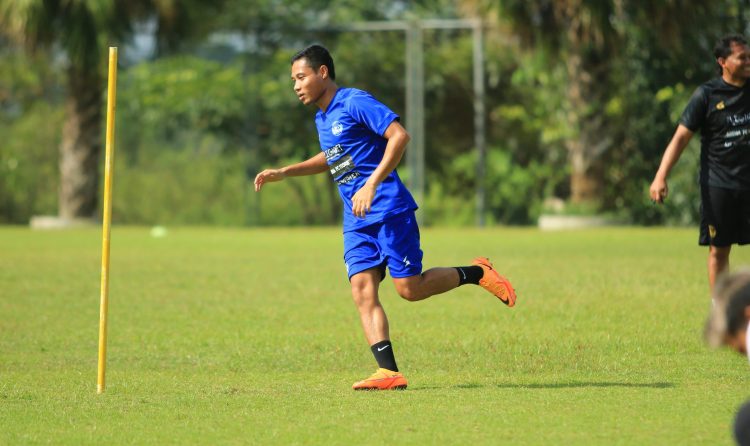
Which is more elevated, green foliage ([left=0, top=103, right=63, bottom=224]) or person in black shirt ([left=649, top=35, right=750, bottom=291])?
green foliage ([left=0, top=103, right=63, bottom=224])

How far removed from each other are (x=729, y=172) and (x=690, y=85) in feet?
69.1

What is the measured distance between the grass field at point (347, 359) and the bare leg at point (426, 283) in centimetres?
54

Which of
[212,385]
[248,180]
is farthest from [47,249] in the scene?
[212,385]

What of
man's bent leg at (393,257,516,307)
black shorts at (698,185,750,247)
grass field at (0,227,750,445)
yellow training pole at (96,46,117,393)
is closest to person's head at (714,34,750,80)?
black shorts at (698,185,750,247)

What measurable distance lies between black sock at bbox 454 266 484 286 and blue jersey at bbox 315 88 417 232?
559 millimetres

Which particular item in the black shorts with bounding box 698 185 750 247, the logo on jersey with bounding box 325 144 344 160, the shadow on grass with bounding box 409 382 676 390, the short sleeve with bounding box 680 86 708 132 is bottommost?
the shadow on grass with bounding box 409 382 676 390

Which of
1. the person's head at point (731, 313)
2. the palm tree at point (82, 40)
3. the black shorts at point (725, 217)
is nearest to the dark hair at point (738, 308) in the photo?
the person's head at point (731, 313)

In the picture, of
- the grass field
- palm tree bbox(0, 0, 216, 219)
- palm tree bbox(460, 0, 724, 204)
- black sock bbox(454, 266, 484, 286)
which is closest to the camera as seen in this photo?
the grass field

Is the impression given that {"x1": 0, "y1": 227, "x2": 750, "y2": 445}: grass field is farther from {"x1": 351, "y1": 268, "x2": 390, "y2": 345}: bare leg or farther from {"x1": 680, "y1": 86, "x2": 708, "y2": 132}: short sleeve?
{"x1": 680, "y1": 86, "x2": 708, "y2": 132}: short sleeve

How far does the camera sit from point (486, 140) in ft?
117

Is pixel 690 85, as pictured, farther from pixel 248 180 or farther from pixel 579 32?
pixel 248 180

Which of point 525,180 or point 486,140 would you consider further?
point 486,140

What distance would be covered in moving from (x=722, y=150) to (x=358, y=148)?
3069mm

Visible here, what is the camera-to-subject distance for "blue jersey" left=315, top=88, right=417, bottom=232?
7785 mm
